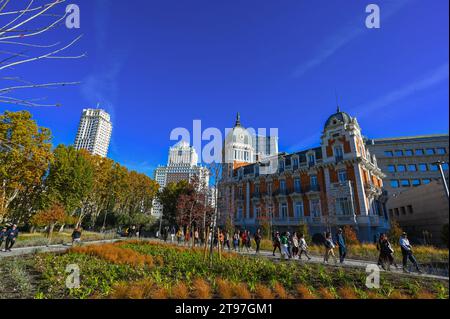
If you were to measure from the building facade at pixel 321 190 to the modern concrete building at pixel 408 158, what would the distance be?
1523 cm

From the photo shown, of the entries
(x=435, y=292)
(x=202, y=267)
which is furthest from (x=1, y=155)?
(x=435, y=292)

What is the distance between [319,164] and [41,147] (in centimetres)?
3317

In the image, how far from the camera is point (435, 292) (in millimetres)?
6586

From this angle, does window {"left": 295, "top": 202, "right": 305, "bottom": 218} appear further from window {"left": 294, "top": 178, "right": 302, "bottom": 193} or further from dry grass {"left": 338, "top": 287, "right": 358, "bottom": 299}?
dry grass {"left": 338, "top": 287, "right": 358, "bottom": 299}

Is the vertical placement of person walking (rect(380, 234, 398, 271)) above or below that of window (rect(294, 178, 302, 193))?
below

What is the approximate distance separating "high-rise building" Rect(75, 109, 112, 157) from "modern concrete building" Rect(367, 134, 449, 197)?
439 feet

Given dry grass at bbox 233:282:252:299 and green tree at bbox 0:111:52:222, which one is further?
green tree at bbox 0:111:52:222

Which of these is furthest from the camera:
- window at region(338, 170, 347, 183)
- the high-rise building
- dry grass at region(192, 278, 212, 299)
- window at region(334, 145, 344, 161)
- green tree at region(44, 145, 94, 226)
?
the high-rise building

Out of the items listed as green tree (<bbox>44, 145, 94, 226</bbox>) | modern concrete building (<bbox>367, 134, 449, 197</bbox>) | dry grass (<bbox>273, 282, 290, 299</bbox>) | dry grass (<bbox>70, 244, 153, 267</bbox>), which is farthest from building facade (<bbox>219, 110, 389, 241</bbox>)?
green tree (<bbox>44, 145, 94, 226</bbox>)

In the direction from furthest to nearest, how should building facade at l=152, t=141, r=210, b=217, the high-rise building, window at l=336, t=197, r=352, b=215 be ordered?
1. the high-rise building
2. building facade at l=152, t=141, r=210, b=217
3. window at l=336, t=197, r=352, b=215

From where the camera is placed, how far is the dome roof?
29.7 metres

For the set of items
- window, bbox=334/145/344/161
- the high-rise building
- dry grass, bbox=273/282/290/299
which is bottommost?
dry grass, bbox=273/282/290/299

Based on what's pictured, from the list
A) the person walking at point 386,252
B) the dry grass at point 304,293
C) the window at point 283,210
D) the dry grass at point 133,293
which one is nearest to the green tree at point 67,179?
the dry grass at point 133,293

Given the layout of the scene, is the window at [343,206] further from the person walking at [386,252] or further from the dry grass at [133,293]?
the dry grass at [133,293]
